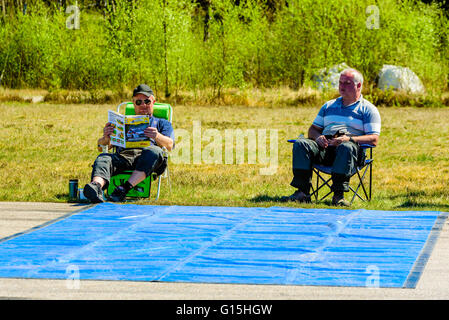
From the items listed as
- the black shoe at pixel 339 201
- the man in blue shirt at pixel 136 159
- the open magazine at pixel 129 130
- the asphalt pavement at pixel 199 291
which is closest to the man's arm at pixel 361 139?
the black shoe at pixel 339 201

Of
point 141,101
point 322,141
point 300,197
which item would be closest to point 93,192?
point 141,101

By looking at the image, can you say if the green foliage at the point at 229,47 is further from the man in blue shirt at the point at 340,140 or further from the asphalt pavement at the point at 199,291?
the asphalt pavement at the point at 199,291

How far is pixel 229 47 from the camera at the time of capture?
25.5 m

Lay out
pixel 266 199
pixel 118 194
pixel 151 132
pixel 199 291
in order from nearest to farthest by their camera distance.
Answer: pixel 199 291
pixel 118 194
pixel 151 132
pixel 266 199

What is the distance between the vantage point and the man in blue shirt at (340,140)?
705 cm

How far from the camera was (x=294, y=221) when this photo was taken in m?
6.30

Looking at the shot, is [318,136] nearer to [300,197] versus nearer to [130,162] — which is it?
[300,197]

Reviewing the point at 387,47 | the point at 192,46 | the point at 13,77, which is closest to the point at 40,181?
the point at 192,46

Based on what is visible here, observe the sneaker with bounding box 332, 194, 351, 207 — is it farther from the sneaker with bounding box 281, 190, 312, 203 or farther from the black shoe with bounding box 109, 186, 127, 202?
the black shoe with bounding box 109, 186, 127, 202

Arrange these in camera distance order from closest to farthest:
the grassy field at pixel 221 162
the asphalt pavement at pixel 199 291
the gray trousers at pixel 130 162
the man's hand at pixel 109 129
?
the asphalt pavement at pixel 199 291 < the gray trousers at pixel 130 162 < the man's hand at pixel 109 129 < the grassy field at pixel 221 162

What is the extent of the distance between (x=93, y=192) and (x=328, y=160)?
2329 mm

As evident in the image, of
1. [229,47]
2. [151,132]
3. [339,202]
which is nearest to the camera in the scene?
[339,202]

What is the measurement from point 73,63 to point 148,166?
1975 centimetres
